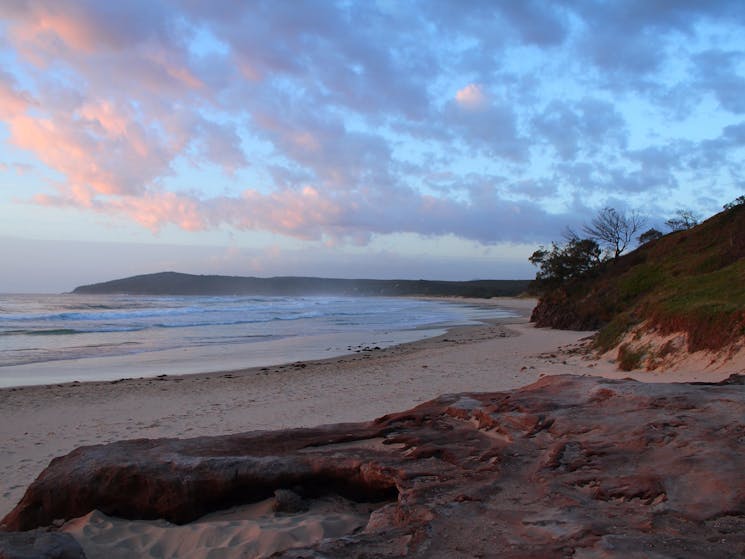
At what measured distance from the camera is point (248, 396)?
1184 centimetres

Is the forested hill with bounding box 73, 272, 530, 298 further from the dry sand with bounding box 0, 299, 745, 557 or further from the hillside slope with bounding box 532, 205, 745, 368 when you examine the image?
the dry sand with bounding box 0, 299, 745, 557

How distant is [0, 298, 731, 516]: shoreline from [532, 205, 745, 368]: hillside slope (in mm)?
1100

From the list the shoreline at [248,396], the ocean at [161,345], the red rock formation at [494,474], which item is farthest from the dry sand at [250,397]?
the ocean at [161,345]

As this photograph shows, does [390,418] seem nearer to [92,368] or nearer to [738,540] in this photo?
[738,540]

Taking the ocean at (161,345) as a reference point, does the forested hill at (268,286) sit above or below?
above

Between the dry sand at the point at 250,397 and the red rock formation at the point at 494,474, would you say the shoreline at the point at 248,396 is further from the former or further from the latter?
the red rock formation at the point at 494,474

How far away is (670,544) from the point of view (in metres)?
2.89

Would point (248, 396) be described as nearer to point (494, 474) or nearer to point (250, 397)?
point (250, 397)

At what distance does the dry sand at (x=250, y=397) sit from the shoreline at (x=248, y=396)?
0.02 metres

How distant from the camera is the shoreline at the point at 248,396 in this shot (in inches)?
340

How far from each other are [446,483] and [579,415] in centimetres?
162

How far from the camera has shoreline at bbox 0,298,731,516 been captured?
8633 mm

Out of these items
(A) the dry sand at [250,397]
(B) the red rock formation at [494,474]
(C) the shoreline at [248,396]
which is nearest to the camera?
(B) the red rock formation at [494,474]

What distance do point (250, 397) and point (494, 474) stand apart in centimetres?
833
